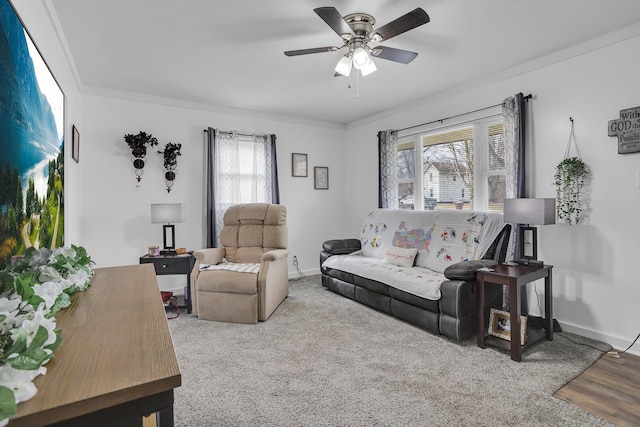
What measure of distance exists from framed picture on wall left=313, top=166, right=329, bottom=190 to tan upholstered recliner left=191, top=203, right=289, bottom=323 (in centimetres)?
138

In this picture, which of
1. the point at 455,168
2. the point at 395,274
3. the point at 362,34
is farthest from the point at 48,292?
the point at 455,168

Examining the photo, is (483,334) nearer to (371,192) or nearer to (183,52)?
(371,192)

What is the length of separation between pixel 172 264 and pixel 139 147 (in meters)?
1.44

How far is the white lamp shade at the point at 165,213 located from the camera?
3.67 metres

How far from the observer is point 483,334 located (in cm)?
266

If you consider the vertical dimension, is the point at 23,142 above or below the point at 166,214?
above

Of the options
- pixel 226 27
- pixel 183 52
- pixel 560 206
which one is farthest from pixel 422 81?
pixel 183 52

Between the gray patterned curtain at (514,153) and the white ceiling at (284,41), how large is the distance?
1.33 feet

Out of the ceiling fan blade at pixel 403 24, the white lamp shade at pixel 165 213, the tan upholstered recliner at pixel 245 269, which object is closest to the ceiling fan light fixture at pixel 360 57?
the ceiling fan blade at pixel 403 24

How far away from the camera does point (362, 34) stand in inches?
97.0

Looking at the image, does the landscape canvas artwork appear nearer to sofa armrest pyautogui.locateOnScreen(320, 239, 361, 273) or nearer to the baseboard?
sofa armrest pyautogui.locateOnScreen(320, 239, 361, 273)

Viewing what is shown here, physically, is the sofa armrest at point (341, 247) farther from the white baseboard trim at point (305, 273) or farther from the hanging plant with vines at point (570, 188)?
the hanging plant with vines at point (570, 188)

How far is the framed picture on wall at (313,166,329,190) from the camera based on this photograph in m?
5.43

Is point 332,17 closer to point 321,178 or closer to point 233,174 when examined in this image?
point 233,174
